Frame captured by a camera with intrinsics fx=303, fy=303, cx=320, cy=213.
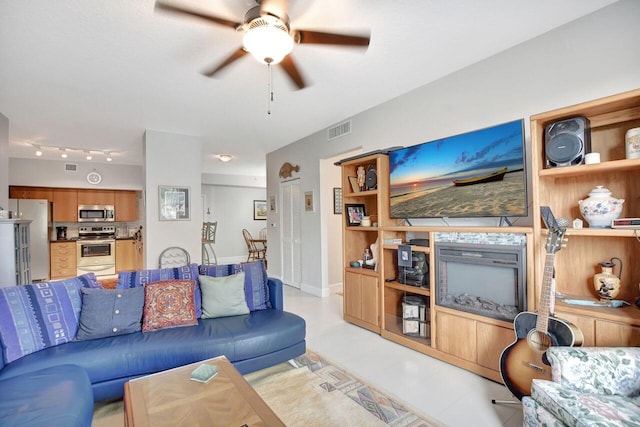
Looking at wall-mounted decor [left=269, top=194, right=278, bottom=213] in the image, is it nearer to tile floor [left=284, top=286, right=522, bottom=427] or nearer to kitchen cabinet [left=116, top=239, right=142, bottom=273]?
tile floor [left=284, top=286, right=522, bottom=427]

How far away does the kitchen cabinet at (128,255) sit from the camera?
22.4 feet

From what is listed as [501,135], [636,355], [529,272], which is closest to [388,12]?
[501,135]

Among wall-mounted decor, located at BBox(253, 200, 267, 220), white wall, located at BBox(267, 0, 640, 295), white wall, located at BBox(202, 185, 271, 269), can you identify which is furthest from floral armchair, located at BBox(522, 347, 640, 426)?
wall-mounted decor, located at BBox(253, 200, 267, 220)

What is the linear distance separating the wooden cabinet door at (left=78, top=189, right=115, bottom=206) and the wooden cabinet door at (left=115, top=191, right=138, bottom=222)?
0.38 ft

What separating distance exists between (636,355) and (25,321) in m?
3.47

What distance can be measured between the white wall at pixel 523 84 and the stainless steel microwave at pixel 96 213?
611cm

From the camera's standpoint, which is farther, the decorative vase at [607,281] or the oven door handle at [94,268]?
the oven door handle at [94,268]

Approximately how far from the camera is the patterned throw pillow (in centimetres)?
276

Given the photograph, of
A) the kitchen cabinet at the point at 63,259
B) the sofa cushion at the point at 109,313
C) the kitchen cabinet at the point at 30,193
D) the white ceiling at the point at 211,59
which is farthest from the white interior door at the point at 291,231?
the kitchen cabinet at the point at 30,193

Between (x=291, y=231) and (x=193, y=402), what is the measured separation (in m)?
4.25

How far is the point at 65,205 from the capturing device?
6.52 m

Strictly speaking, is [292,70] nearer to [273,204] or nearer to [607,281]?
[607,281]

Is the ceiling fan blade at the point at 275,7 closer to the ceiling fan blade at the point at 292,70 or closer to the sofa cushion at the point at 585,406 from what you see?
the ceiling fan blade at the point at 292,70

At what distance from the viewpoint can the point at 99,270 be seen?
6.68 m
